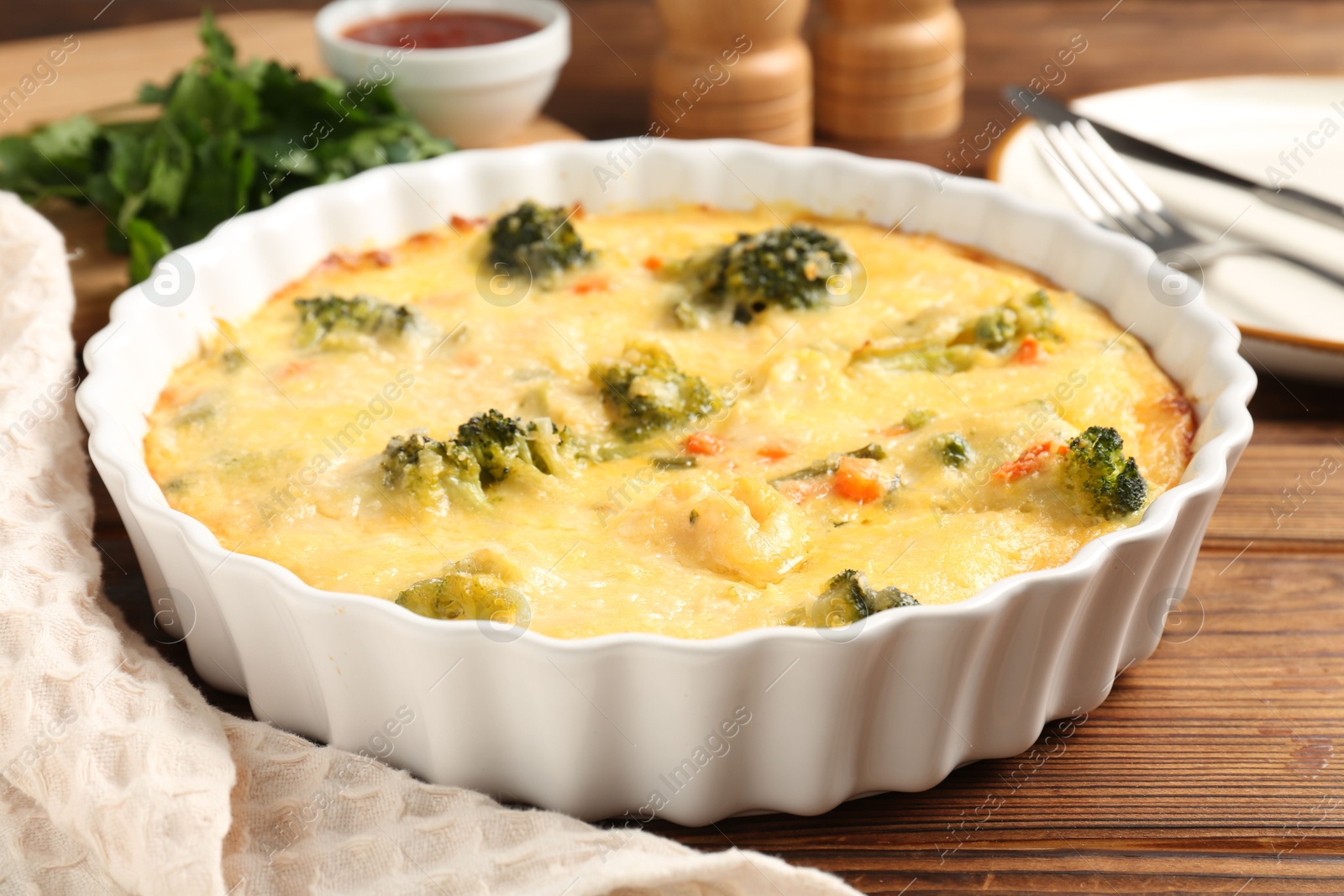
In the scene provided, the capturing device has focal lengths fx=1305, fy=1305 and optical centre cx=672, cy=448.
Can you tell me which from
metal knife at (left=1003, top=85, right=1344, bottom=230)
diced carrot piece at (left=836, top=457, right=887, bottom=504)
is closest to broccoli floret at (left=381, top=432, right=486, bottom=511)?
diced carrot piece at (left=836, top=457, right=887, bottom=504)

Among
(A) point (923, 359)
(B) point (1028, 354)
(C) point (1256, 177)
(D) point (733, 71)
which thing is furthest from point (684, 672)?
(C) point (1256, 177)

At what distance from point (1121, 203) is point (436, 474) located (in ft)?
9.49

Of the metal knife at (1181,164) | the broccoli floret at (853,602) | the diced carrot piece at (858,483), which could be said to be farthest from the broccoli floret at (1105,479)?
the metal knife at (1181,164)

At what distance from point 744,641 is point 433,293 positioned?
6.59 feet

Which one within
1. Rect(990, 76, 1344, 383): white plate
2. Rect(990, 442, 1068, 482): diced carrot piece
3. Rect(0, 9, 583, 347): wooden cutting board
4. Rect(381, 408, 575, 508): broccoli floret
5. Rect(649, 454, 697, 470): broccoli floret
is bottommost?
Rect(990, 76, 1344, 383): white plate

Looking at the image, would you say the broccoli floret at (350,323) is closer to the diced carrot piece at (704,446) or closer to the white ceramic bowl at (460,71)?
the diced carrot piece at (704,446)

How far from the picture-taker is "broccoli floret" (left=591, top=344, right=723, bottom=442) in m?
3.26

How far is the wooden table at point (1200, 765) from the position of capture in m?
2.53

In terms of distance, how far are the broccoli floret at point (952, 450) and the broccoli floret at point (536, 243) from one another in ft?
4.70

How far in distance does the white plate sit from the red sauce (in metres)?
2.12

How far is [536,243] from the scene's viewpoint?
3984mm

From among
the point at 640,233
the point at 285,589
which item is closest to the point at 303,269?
the point at 640,233

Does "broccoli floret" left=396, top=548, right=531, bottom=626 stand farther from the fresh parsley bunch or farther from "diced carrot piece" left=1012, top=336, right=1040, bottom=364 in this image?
the fresh parsley bunch

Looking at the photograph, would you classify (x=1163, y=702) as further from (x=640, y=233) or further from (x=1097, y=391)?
(x=640, y=233)
